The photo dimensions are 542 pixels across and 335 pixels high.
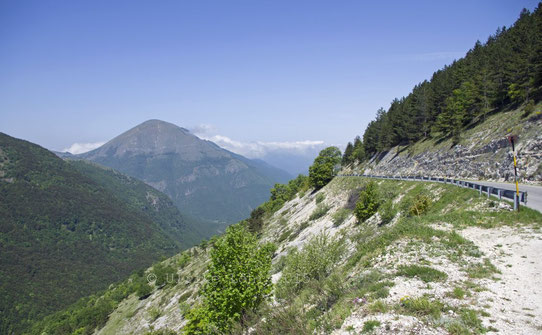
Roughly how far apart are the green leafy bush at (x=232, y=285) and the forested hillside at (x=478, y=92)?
39.5m

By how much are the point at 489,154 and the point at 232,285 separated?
37128mm

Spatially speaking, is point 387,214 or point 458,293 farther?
point 387,214

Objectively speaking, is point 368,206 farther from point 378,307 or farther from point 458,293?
point 378,307

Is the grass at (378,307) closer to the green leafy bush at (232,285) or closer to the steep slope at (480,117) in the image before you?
the green leafy bush at (232,285)

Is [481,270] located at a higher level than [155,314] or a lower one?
higher

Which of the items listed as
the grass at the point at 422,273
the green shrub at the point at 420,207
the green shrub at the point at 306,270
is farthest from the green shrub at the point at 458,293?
the green shrub at the point at 420,207

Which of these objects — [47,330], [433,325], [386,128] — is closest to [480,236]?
[433,325]

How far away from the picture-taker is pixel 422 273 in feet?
36.7

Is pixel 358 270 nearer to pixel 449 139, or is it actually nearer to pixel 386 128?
pixel 449 139

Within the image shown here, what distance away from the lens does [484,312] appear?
27.6 ft

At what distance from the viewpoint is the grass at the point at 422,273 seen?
1085 cm

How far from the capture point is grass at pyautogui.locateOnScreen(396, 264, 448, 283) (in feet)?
35.6

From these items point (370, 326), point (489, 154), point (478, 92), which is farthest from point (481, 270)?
point (478, 92)

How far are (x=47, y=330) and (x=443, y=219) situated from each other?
148 meters
